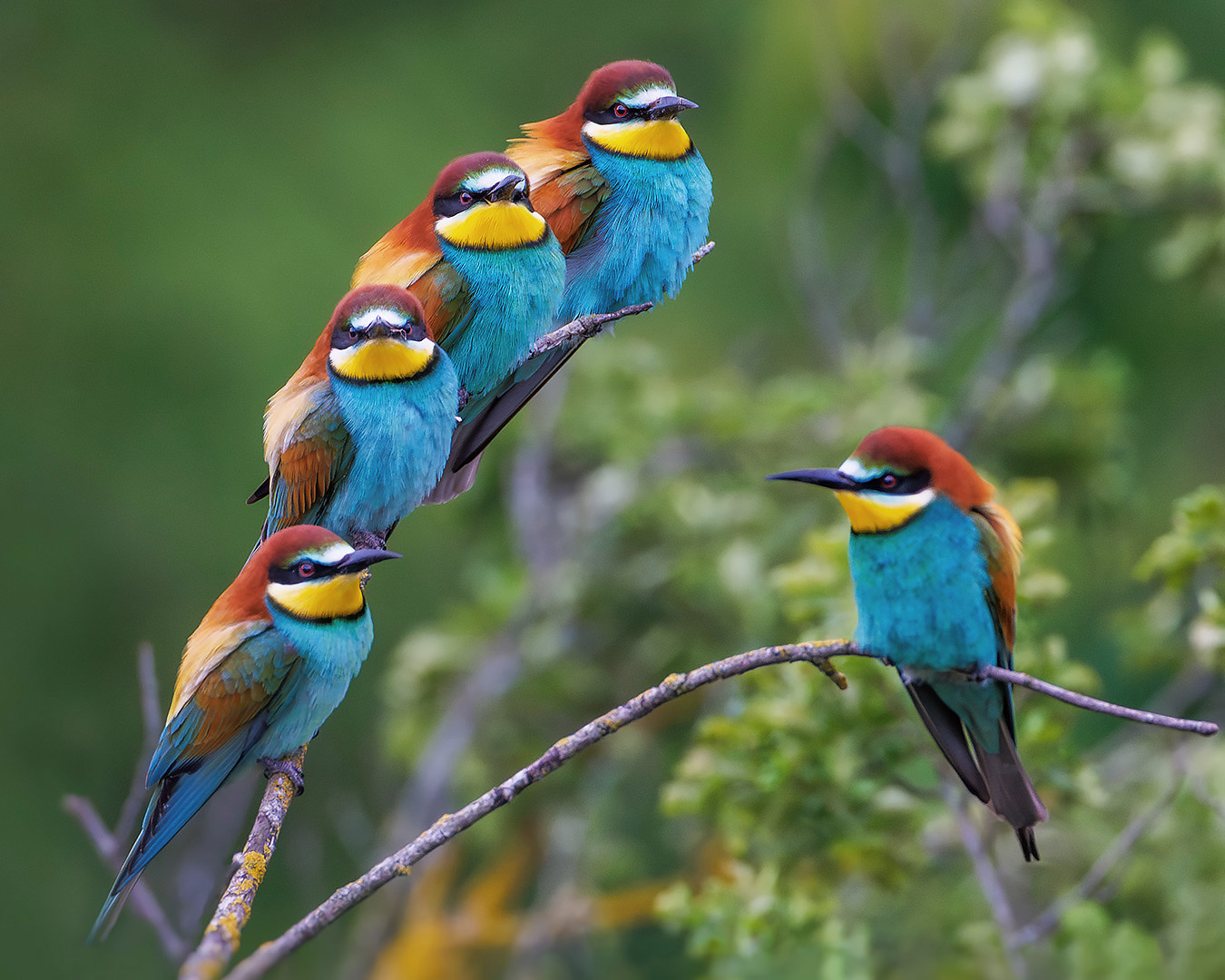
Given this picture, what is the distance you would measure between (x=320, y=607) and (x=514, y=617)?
3.76 metres

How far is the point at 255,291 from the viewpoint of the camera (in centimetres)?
866

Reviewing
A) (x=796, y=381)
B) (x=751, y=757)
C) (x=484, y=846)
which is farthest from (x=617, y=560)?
(x=751, y=757)

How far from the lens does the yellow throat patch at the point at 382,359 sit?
138 cm

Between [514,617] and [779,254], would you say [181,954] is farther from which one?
[779,254]

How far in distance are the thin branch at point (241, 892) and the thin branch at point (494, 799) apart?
0.9 inches

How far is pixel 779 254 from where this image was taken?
875cm

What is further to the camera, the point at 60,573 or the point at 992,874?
the point at 60,573

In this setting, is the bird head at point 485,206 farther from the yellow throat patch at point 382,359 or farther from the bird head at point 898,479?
the bird head at point 898,479

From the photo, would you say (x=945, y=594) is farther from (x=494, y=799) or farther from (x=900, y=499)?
(x=494, y=799)

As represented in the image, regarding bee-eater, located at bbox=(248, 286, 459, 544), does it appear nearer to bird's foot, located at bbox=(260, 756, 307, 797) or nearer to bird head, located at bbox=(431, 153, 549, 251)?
bird head, located at bbox=(431, 153, 549, 251)

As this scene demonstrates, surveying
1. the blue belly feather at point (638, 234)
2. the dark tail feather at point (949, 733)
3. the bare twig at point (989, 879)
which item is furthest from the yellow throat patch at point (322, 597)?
the bare twig at point (989, 879)

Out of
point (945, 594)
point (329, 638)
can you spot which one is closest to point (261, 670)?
point (329, 638)

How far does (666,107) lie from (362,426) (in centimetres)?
57

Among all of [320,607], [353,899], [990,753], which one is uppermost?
[320,607]
